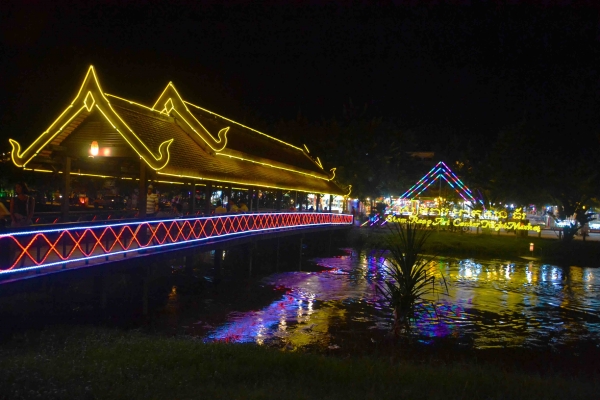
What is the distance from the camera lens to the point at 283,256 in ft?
127

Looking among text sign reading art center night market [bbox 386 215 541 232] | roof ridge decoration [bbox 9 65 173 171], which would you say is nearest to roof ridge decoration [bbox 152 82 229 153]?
roof ridge decoration [bbox 9 65 173 171]

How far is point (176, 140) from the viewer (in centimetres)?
2261

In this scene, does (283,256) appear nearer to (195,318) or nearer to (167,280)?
(167,280)

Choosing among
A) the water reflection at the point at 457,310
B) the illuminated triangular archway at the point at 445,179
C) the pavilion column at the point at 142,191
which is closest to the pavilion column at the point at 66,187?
the pavilion column at the point at 142,191

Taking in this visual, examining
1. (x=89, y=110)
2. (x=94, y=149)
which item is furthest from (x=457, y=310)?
(x=89, y=110)

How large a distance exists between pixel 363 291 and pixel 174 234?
30.8 ft

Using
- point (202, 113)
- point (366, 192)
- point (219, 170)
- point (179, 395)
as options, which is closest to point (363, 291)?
point (219, 170)

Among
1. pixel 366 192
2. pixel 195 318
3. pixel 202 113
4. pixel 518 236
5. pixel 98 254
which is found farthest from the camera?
pixel 366 192

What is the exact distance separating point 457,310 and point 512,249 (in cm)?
2226

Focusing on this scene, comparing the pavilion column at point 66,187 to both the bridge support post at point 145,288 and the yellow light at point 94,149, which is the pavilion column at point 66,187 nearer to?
the yellow light at point 94,149

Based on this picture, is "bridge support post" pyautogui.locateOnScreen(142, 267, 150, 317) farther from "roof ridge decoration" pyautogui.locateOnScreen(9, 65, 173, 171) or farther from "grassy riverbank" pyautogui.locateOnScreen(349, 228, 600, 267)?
"grassy riverbank" pyautogui.locateOnScreen(349, 228, 600, 267)

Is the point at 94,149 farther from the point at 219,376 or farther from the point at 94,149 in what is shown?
the point at 219,376

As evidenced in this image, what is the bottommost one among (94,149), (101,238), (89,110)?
(101,238)

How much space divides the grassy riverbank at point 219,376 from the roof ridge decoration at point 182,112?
13018mm
